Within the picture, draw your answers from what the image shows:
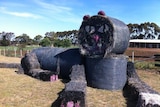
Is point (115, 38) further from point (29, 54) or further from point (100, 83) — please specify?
point (29, 54)

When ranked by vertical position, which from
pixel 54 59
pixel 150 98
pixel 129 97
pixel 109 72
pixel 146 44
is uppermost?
pixel 146 44

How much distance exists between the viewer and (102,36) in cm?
1042

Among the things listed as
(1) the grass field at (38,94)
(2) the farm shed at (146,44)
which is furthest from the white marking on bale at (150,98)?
(2) the farm shed at (146,44)

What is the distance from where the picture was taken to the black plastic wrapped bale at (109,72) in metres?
10.1

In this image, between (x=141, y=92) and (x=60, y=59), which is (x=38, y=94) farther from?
(x=60, y=59)

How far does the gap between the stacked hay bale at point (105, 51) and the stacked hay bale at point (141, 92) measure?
415 mm

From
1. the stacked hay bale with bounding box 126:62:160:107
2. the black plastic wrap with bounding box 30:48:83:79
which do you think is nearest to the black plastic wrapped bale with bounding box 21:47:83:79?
the black plastic wrap with bounding box 30:48:83:79

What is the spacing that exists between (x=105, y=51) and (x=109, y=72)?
2.56 feet

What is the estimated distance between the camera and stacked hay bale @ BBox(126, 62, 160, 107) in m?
6.74

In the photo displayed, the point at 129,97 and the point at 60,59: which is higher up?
the point at 60,59

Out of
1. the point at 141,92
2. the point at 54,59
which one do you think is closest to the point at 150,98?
the point at 141,92

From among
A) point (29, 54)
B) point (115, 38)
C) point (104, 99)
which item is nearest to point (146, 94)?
point (104, 99)

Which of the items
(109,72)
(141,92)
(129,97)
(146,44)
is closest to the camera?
(141,92)

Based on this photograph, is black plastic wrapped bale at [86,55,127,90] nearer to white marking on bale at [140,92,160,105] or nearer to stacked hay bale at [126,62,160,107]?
stacked hay bale at [126,62,160,107]
